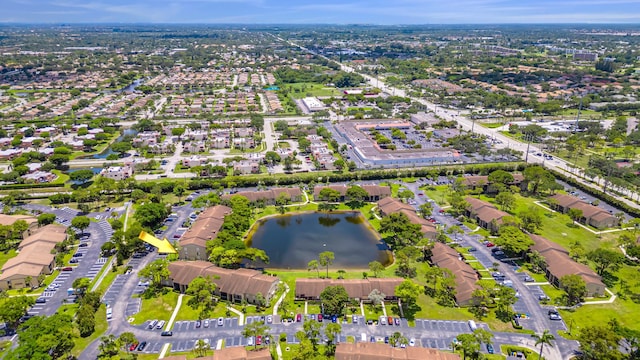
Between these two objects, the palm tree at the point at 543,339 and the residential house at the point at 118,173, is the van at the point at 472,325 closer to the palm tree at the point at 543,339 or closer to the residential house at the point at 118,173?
the palm tree at the point at 543,339

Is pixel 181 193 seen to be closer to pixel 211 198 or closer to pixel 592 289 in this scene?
pixel 211 198

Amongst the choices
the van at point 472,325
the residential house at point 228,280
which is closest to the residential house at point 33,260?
A: the residential house at point 228,280

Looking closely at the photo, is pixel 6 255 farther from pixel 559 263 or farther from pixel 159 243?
pixel 559 263

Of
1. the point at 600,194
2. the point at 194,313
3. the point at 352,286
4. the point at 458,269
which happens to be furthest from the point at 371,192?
the point at 600,194

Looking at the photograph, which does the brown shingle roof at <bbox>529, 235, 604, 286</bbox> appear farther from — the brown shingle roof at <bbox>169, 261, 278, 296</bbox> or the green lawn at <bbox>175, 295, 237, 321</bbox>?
the green lawn at <bbox>175, 295, 237, 321</bbox>

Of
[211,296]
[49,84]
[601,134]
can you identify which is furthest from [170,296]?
[49,84]

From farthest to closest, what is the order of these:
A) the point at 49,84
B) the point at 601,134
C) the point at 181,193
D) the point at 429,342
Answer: the point at 49,84 < the point at 601,134 < the point at 181,193 < the point at 429,342
